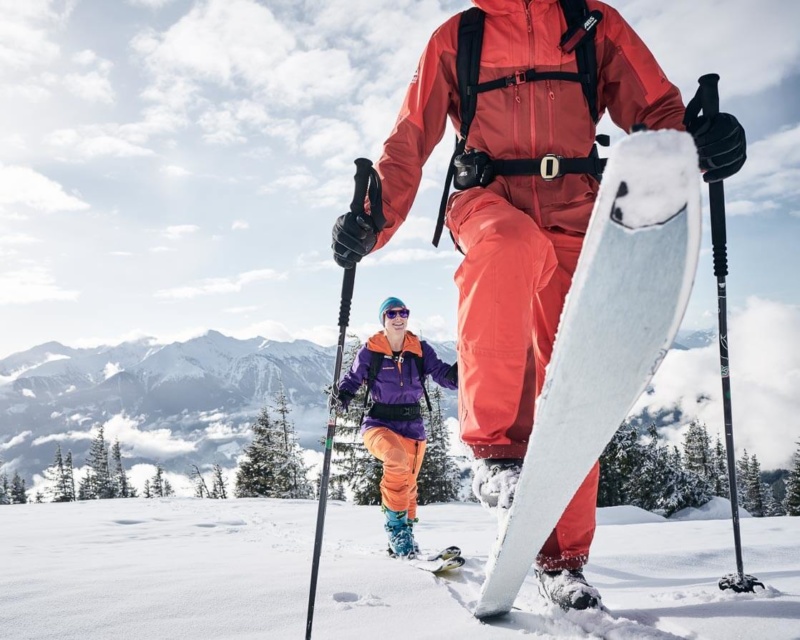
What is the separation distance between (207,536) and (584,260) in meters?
6.71

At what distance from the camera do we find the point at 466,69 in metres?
2.65

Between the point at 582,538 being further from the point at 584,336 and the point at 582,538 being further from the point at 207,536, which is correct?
the point at 207,536

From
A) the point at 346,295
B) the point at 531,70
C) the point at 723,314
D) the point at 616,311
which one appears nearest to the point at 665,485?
the point at 723,314

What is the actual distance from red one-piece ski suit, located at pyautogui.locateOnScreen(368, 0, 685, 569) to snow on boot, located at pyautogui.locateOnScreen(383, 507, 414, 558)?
2.84 m

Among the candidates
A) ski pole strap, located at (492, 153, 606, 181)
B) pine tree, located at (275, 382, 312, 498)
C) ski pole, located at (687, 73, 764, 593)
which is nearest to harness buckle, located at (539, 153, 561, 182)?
ski pole strap, located at (492, 153, 606, 181)

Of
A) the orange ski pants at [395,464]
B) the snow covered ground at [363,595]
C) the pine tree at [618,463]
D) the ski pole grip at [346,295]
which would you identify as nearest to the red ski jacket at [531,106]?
the ski pole grip at [346,295]

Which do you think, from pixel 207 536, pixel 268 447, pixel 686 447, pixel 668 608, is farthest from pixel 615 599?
pixel 686 447

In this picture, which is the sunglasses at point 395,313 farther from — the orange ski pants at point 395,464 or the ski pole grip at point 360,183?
the ski pole grip at point 360,183

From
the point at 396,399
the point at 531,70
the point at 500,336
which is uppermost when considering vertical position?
the point at 531,70

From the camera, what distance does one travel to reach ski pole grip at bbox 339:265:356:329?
3.01m

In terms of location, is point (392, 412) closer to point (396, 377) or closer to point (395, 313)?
point (396, 377)

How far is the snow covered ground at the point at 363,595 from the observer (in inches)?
74.6

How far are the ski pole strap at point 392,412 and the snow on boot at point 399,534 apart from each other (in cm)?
102

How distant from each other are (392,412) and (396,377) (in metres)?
0.43
